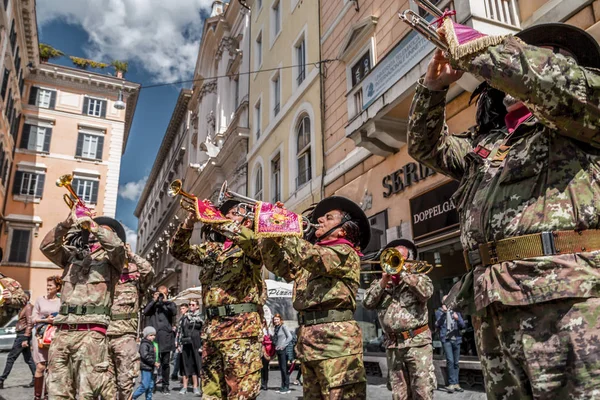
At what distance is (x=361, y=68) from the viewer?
41.2ft

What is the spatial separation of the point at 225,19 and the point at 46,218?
19.2 meters

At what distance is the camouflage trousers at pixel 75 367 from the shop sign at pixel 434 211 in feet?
21.0

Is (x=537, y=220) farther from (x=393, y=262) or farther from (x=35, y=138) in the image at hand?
(x=35, y=138)

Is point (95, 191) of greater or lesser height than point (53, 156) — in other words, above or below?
below

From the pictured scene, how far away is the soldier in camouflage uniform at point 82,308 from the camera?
16.2 ft

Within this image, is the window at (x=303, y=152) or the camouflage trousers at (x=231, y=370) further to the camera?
the window at (x=303, y=152)

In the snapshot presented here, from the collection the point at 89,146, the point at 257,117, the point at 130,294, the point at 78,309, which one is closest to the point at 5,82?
the point at 89,146

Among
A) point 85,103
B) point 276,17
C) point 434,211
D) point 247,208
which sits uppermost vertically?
point 85,103

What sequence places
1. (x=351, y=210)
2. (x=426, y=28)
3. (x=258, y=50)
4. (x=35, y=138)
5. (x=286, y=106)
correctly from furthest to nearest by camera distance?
(x=35, y=138) < (x=258, y=50) < (x=286, y=106) < (x=351, y=210) < (x=426, y=28)

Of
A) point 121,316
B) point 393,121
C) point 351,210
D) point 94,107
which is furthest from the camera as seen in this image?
point 94,107

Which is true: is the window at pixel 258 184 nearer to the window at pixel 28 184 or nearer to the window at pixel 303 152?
the window at pixel 303 152

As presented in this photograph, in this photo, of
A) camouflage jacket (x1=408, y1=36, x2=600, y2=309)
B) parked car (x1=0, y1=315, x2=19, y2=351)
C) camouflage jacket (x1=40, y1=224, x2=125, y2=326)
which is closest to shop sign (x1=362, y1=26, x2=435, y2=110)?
camouflage jacket (x1=40, y1=224, x2=125, y2=326)

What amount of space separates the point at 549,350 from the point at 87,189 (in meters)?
37.4

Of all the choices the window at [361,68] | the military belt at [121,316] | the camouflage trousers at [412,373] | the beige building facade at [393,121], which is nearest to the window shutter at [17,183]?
the beige building facade at [393,121]
